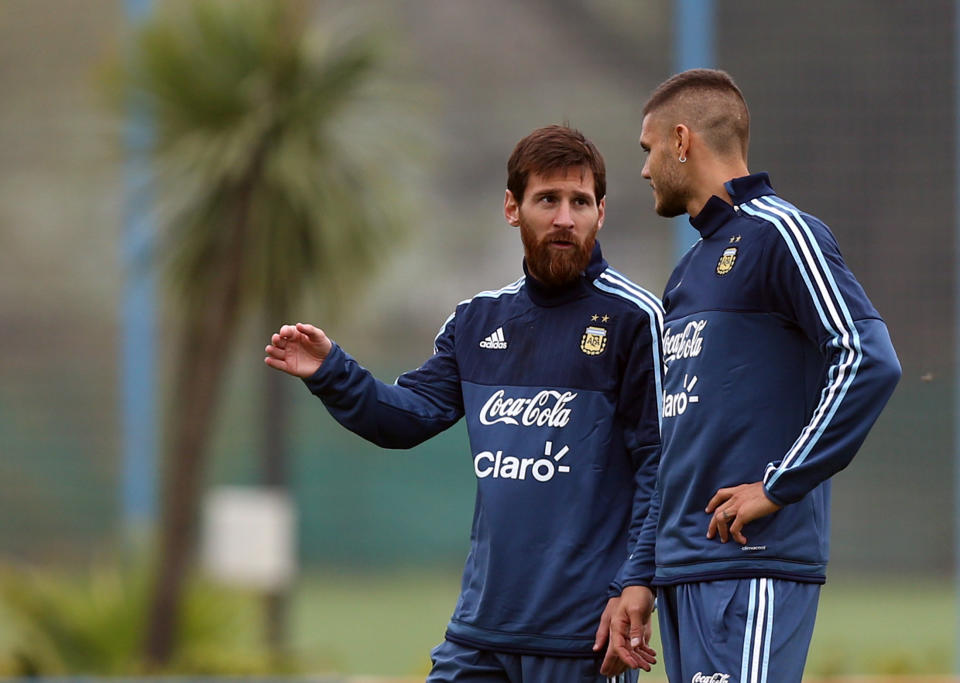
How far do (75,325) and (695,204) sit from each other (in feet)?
48.3

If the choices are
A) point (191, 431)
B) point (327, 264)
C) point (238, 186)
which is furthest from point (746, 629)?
point (238, 186)

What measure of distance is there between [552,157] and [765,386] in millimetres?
824

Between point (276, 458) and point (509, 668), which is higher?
point (276, 458)

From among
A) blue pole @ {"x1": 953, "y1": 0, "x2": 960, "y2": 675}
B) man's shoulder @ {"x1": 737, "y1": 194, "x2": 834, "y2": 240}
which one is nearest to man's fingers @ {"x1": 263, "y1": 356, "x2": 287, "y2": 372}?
man's shoulder @ {"x1": 737, "y1": 194, "x2": 834, "y2": 240}

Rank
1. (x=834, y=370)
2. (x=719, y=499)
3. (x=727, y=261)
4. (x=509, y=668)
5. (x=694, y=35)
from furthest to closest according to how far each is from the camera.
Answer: (x=694, y=35) → (x=509, y=668) → (x=727, y=261) → (x=719, y=499) → (x=834, y=370)

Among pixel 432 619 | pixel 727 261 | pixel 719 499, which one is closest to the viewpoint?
pixel 719 499

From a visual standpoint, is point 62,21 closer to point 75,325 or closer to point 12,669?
point 75,325

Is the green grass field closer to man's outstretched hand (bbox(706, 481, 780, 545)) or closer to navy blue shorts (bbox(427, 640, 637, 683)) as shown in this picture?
navy blue shorts (bbox(427, 640, 637, 683))

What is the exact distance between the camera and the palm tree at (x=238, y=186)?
9320mm

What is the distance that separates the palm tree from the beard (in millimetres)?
5430

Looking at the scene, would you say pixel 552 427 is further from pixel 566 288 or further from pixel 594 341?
pixel 566 288

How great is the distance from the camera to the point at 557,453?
387 cm

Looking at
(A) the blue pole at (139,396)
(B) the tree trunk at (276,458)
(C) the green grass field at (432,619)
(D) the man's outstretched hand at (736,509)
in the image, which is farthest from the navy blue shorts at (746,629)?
(A) the blue pole at (139,396)

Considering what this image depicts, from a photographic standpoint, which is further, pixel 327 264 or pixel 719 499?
pixel 327 264
